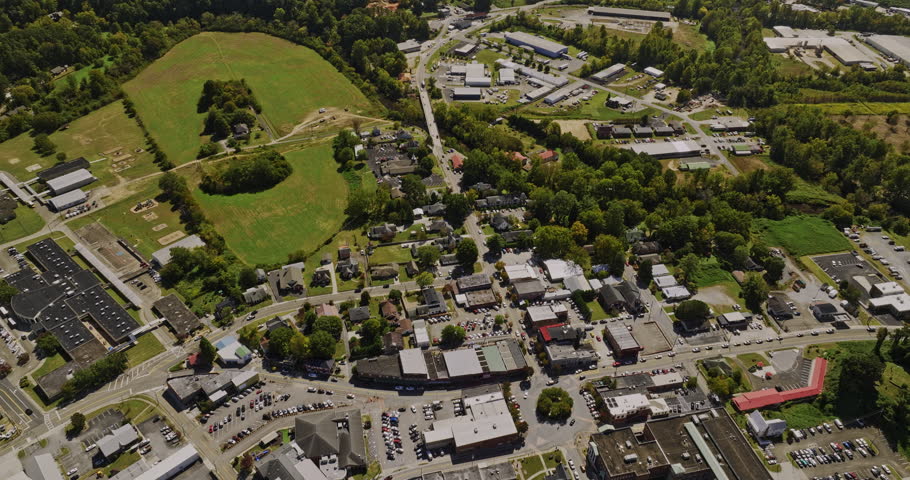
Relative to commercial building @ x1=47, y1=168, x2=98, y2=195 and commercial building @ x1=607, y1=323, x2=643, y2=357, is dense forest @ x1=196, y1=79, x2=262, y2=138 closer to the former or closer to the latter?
commercial building @ x1=47, y1=168, x2=98, y2=195

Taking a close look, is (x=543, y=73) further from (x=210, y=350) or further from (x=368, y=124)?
(x=210, y=350)

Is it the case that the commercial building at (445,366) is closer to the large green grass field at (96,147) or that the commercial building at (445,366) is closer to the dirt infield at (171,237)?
the dirt infield at (171,237)

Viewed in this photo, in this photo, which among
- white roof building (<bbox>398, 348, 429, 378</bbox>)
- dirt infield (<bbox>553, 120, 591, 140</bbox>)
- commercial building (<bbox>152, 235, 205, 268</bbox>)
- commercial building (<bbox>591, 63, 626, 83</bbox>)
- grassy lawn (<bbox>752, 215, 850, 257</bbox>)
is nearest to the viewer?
white roof building (<bbox>398, 348, 429, 378</bbox>)

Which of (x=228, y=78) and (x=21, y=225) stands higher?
(x=228, y=78)

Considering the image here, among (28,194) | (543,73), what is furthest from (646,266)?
(28,194)

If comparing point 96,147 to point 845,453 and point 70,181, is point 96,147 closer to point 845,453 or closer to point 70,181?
point 70,181

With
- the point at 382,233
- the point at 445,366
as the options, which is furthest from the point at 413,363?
the point at 382,233

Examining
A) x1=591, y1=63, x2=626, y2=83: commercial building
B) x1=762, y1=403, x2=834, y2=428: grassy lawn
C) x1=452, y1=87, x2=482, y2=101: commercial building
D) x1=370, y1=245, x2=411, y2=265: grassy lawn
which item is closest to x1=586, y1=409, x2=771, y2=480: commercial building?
x1=762, y1=403, x2=834, y2=428: grassy lawn
